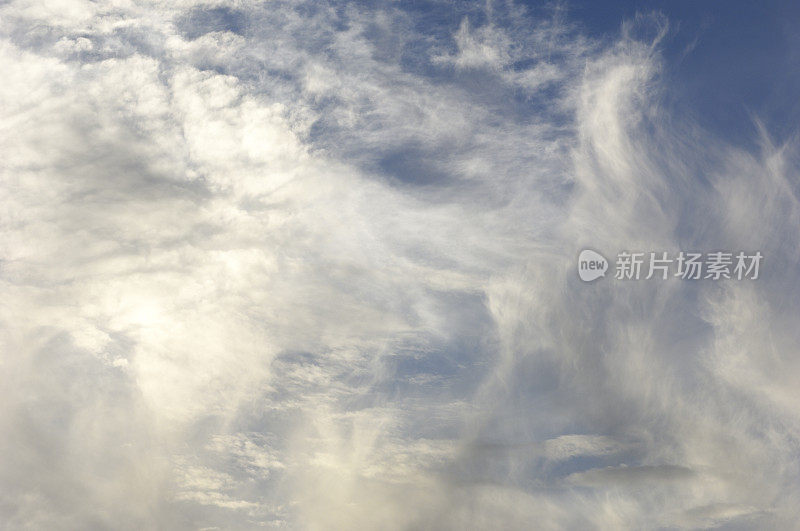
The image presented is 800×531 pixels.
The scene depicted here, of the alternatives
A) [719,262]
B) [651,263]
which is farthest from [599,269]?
[719,262]

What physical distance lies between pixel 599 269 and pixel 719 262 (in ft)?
69.0

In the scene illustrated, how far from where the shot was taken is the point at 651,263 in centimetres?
12031

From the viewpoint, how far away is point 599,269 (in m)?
126

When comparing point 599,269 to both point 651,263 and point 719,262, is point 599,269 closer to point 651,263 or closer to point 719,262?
point 651,263

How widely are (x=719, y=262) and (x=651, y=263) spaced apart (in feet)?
37.8

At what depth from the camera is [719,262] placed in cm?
11681

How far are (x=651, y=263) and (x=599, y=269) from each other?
973cm

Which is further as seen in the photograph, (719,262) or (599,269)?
(599,269)
